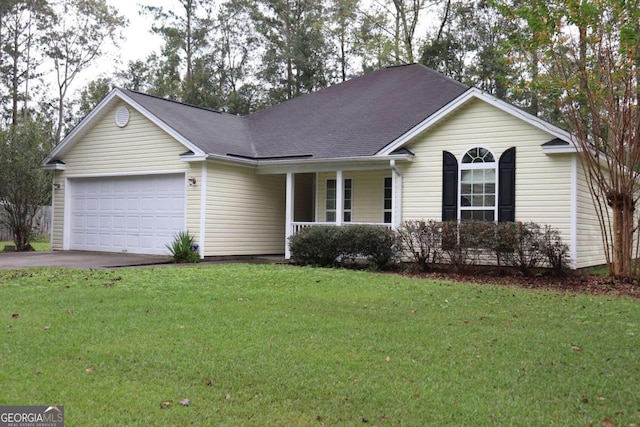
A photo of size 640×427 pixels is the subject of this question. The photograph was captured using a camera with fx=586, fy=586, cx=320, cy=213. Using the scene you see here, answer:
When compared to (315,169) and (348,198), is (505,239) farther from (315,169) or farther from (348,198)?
(315,169)

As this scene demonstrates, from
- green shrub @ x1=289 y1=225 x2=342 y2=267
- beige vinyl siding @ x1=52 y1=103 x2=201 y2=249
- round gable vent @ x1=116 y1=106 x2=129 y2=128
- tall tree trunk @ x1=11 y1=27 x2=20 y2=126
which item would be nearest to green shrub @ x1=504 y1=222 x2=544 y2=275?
green shrub @ x1=289 y1=225 x2=342 y2=267

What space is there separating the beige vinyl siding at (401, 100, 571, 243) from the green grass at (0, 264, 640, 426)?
372 centimetres

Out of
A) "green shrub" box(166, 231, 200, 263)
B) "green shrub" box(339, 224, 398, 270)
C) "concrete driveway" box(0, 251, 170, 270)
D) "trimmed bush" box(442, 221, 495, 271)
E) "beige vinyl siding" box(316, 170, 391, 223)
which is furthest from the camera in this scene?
"beige vinyl siding" box(316, 170, 391, 223)

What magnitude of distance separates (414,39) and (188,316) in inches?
1065

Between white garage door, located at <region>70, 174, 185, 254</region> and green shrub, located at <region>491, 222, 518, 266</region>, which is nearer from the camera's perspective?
green shrub, located at <region>491, 222, 518, 266</region>

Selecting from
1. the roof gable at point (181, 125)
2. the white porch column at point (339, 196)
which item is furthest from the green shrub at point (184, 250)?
the white porch column at point (339, 196)

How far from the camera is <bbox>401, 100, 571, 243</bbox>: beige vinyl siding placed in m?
12.9

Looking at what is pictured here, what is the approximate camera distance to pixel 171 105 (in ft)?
60.8

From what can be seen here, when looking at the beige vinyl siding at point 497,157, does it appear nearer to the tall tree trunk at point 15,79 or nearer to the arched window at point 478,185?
the arched window at point 478,185

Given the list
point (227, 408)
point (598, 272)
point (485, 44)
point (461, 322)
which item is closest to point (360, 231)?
point (598, 272)

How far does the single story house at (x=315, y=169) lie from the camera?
1330 cm

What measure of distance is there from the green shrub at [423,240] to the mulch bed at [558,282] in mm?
465

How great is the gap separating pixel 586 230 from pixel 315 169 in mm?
6984

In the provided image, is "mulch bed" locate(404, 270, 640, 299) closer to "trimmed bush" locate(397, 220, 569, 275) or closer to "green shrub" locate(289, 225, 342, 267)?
"trimmed bush" locate(397, 220, 569, 275)
